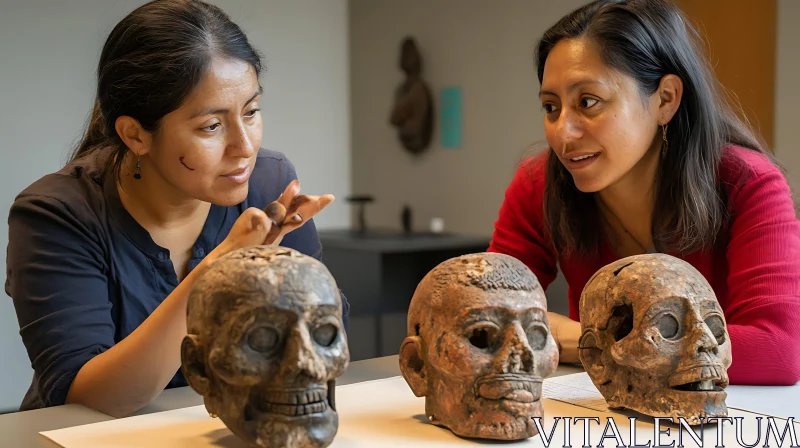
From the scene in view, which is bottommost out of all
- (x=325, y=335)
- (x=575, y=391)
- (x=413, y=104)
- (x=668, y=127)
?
(x=575, y=391)

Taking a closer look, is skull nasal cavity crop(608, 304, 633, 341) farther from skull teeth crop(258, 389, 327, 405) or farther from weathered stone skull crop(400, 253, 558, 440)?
skull teeth crop(258, 389, 327, 405)

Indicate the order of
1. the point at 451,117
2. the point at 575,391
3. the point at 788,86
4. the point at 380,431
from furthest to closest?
1. the point at 451,117
2. the point at 788,86
3. the point at 575,391
4. the point at 380,431

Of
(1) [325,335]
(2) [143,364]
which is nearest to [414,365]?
(1) [325,335]

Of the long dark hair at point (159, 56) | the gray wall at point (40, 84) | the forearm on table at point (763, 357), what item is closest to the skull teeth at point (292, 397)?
the long dark hair at point (159, 56)

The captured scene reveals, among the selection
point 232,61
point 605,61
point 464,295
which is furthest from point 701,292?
point 232,61

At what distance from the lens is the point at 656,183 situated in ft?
7.48

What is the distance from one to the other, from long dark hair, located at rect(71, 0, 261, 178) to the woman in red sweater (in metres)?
0.76

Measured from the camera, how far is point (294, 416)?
1.39m

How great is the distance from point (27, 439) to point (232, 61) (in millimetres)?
897

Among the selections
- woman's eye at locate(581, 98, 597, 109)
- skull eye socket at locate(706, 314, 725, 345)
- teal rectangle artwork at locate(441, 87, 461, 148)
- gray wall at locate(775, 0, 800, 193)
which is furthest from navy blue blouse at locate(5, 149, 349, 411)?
teal rectangle artwork at locate(441, 87, 461, 148)

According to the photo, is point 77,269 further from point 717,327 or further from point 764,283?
point 764,283

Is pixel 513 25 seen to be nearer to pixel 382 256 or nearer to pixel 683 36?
pixel 382 256

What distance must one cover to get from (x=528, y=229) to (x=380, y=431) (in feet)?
3.23

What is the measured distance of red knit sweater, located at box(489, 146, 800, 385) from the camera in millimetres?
1916
